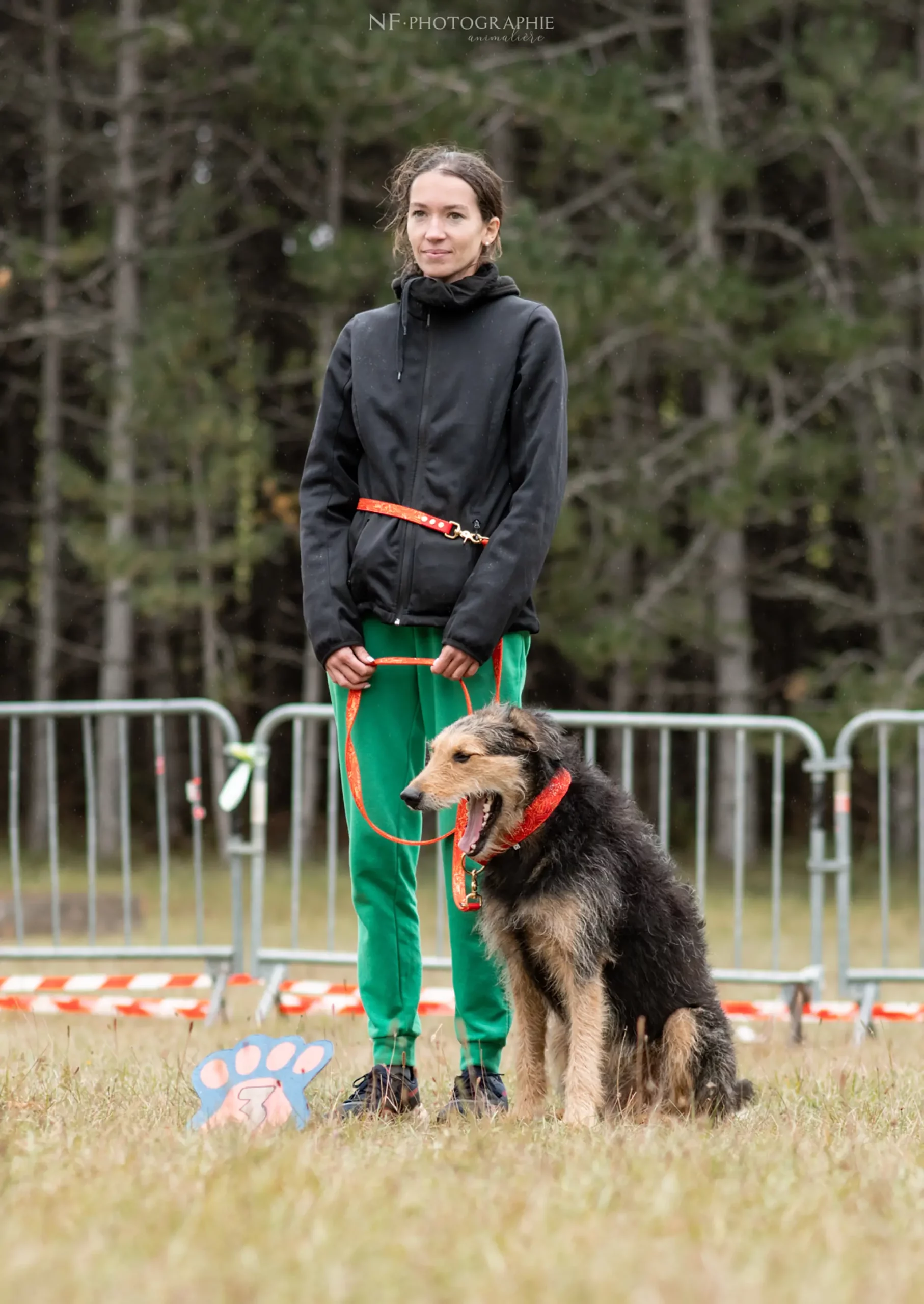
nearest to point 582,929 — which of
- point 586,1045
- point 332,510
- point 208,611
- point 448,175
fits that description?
point 586,1045

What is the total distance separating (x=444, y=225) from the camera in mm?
4172

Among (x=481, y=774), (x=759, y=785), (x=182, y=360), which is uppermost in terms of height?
(x=182, y=360)

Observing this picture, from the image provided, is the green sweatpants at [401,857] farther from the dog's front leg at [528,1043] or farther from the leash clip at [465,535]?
the leash clip at [465,535]

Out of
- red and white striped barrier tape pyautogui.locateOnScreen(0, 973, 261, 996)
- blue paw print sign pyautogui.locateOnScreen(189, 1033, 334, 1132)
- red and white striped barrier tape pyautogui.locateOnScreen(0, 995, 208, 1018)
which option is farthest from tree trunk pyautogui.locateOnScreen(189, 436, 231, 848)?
blue paw print sign pyautogui.locateOnScreen(189, 1033, 334, 1132)

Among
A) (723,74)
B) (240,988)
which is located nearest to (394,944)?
(240,988)

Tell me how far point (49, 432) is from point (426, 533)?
13.9 m

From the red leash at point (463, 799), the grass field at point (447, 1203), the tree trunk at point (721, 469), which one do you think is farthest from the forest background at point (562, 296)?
the grass field at point (447, 1203)

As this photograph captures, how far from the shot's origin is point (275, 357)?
1950 cm

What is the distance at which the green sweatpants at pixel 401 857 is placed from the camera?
422 centimetres

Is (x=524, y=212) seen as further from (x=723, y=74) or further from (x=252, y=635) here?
(x=252, y=635)

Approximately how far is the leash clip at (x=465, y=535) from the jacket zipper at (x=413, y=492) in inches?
3.9

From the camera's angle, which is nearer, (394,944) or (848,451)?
(394,944)

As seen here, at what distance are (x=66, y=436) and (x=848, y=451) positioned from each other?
9.64 metres

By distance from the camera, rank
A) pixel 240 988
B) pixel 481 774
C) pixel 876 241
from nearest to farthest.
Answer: pixel 481 774
pixel 240 988
pixel 876 241
